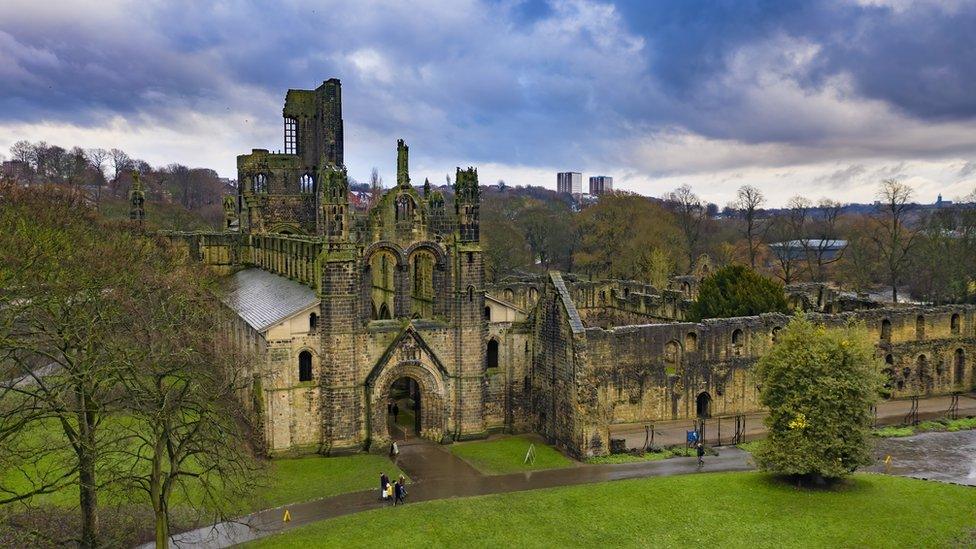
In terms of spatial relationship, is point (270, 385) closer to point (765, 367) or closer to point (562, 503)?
point (562, 503)

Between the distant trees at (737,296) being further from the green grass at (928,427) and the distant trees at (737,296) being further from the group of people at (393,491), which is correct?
the group of people at (393,491)

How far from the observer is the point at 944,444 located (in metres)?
29.9

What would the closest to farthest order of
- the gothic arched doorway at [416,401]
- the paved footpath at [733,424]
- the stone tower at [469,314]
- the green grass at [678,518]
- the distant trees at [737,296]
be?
the green grass at [678,518]
the gothic arched doorway at [416,401]
the stone tower at [469,314]
the paved footpath at [733,424]
the distant trees at [737,296]

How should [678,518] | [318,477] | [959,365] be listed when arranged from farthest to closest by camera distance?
[959,365], [318,477], [678,518]

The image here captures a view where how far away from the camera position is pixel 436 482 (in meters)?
25.6

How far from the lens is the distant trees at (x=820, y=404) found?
2288 centimetres

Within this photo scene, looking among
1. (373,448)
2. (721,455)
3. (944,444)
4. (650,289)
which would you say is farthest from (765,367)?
(650,289)

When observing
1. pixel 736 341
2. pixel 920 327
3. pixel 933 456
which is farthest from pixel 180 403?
pixel 920 327

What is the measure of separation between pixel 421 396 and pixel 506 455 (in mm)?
4290

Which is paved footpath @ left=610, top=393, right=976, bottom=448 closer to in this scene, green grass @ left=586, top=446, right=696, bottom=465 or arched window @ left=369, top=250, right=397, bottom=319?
green grass @ left=586, top=446, right=696, bottom=465

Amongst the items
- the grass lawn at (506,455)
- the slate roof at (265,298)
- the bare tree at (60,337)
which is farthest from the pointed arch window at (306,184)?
the grass lawn at (506,455)

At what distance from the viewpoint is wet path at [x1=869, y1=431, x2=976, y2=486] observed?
2606cm

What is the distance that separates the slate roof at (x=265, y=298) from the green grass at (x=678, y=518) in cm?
969

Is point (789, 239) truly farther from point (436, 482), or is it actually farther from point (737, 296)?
point (436, 482)
